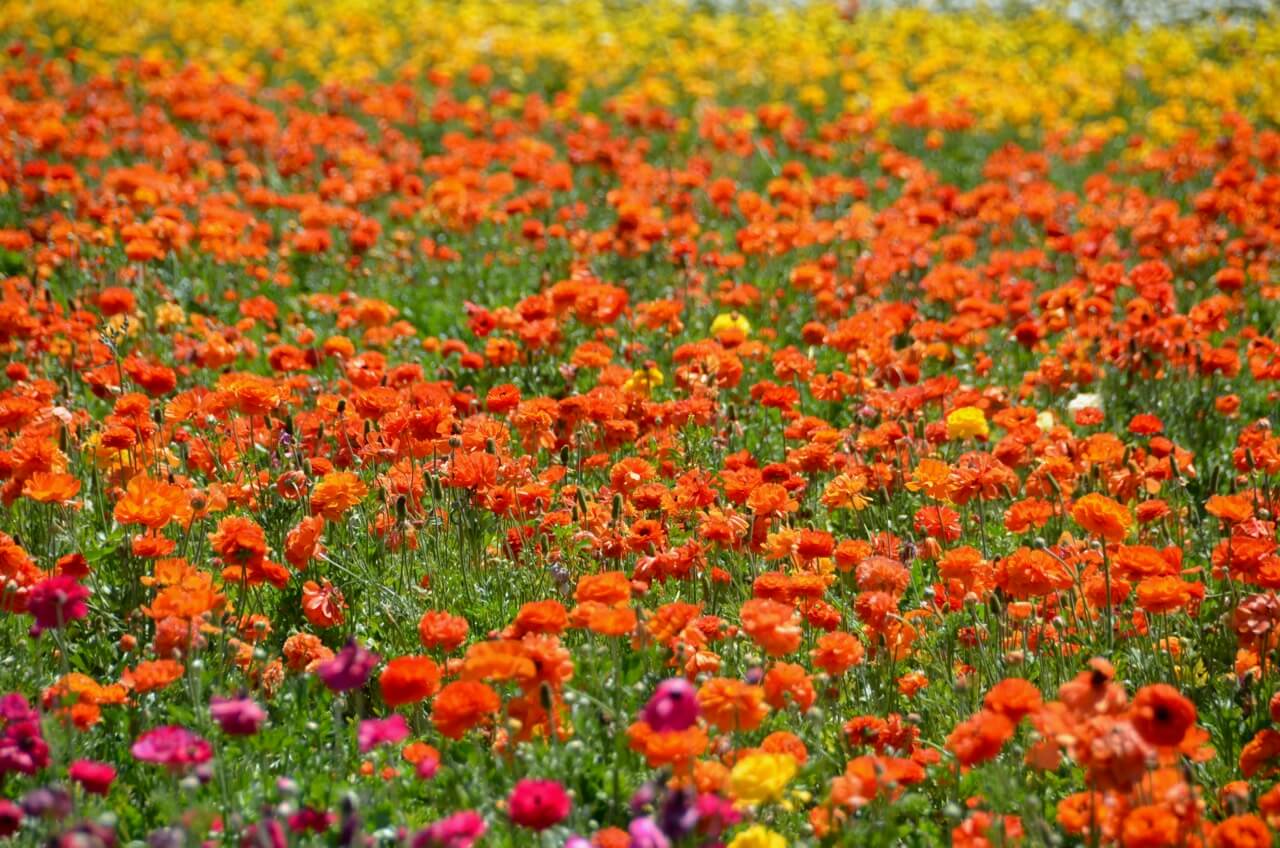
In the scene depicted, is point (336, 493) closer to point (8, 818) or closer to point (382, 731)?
point (382, 731)

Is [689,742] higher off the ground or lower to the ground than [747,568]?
higher

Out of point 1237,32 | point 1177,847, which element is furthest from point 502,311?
point 1237,32

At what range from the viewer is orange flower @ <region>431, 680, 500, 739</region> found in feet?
8.85

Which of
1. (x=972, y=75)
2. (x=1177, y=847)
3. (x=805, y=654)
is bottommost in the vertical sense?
(x=805, y=654)

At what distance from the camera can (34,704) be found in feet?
10.6

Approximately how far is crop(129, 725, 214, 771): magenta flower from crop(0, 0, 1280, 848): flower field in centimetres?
1

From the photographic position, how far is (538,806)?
236cm

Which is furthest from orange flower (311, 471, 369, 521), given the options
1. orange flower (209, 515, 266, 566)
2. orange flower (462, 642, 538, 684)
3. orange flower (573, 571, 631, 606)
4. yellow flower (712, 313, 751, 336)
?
yellow flower (712, 313, 751, 336)

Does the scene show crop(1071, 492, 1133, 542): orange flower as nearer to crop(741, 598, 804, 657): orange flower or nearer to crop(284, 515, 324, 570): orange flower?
crop(741, 598, 804, 657): orange flower

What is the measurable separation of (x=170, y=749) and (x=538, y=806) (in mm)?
697

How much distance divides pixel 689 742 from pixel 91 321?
409 centimetres

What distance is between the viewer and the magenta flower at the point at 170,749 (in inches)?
94.3

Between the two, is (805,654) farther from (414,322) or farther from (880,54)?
(880,54)

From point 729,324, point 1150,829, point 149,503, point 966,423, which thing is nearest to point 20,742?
point 149,503
